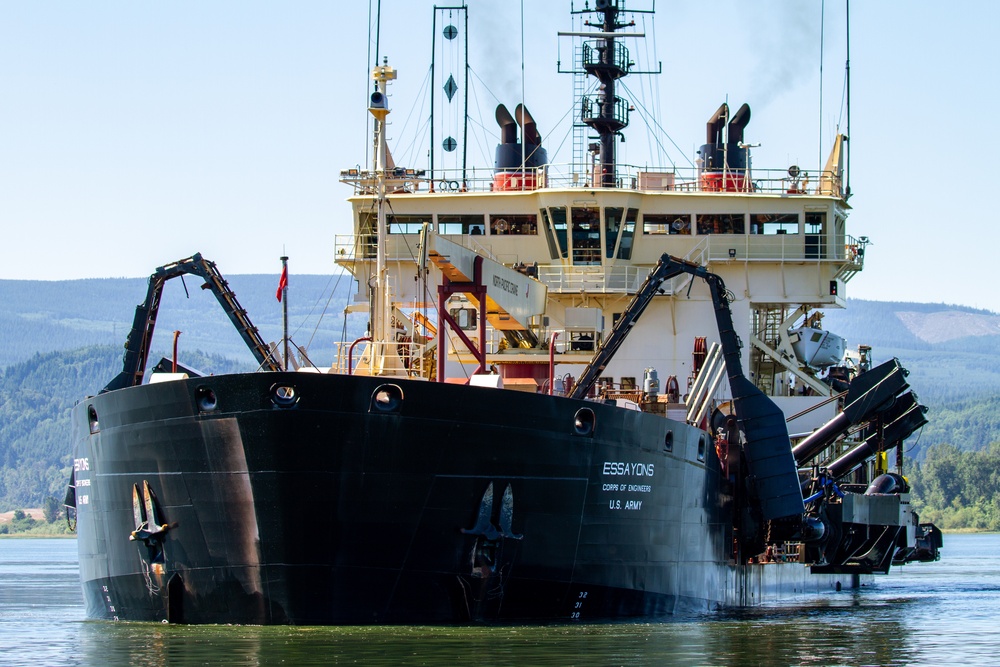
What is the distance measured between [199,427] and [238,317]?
6.56m

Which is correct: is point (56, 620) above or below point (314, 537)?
below

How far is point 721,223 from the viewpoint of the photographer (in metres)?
33.2

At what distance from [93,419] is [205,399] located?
3.58 meters

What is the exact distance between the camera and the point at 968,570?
57531mm

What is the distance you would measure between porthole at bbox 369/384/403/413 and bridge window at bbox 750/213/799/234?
15.3 meters

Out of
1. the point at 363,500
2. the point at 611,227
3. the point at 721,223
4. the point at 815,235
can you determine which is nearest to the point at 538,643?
the point at 363,500

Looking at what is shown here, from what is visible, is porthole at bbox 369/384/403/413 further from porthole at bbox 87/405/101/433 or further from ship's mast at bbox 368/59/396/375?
porthole at bbox 87/405/101/433

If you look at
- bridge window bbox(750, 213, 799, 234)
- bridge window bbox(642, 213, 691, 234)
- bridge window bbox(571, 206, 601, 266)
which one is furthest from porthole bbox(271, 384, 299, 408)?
bridge window bbox(750, 213, 799, 234)

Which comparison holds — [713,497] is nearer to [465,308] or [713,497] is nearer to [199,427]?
[465,308]

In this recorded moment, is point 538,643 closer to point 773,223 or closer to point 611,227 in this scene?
point 611,227

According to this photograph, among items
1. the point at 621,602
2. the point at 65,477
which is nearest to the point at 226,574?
the point at 621,602

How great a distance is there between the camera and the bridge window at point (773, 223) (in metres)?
33.4

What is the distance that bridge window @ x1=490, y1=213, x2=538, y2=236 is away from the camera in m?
33.2

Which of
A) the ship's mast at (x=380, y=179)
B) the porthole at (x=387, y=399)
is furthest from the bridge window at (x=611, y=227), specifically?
the porthole at (x=387, y=399)
